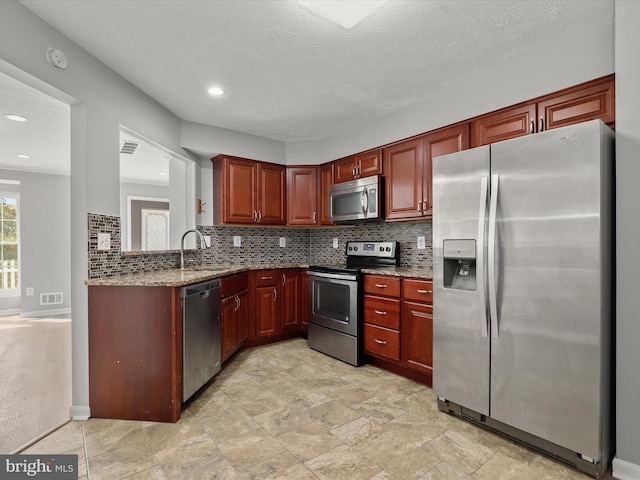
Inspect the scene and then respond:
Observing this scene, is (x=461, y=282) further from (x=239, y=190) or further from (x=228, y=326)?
(x=239, y=190)

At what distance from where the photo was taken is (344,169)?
385 cm

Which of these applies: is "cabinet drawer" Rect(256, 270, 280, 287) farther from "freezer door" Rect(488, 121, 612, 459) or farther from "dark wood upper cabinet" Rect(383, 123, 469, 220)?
"freezer door" Rect(488, 121, 612, 459)

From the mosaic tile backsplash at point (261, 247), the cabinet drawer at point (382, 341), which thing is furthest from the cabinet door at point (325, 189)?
the cabinet drawer at point (382, 341)

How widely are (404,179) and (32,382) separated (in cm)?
360

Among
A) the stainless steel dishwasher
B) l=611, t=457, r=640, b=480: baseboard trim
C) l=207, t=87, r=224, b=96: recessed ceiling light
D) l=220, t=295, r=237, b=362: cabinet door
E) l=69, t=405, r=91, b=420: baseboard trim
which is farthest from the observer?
l=220, t=295, r=237, b=362: cabinet door

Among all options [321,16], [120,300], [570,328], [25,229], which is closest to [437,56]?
[321,16]

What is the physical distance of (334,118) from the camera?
3.52 m

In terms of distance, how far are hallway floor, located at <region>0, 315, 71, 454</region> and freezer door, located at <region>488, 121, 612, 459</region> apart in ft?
9.14

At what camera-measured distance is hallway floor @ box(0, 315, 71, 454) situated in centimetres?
210

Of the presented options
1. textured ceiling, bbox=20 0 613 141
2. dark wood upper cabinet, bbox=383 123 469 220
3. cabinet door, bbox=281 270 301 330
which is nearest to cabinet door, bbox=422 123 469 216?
dark wood upper cabinet, bbox=383 123 469 220

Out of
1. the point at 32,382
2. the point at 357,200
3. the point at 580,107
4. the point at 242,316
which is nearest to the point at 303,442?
the point at 242,316

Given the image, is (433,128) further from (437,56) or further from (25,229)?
(25,229)

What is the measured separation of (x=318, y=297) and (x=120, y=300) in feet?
6.17

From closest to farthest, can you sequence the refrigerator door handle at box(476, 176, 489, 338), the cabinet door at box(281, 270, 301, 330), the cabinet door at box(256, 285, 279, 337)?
1. the refrigerator door handle at box(476, 176, 489, 338)
2. the cabinet door at box(256, 285, 279, 337)
3. the cabinet door at box(281, 270, 301, 330)
